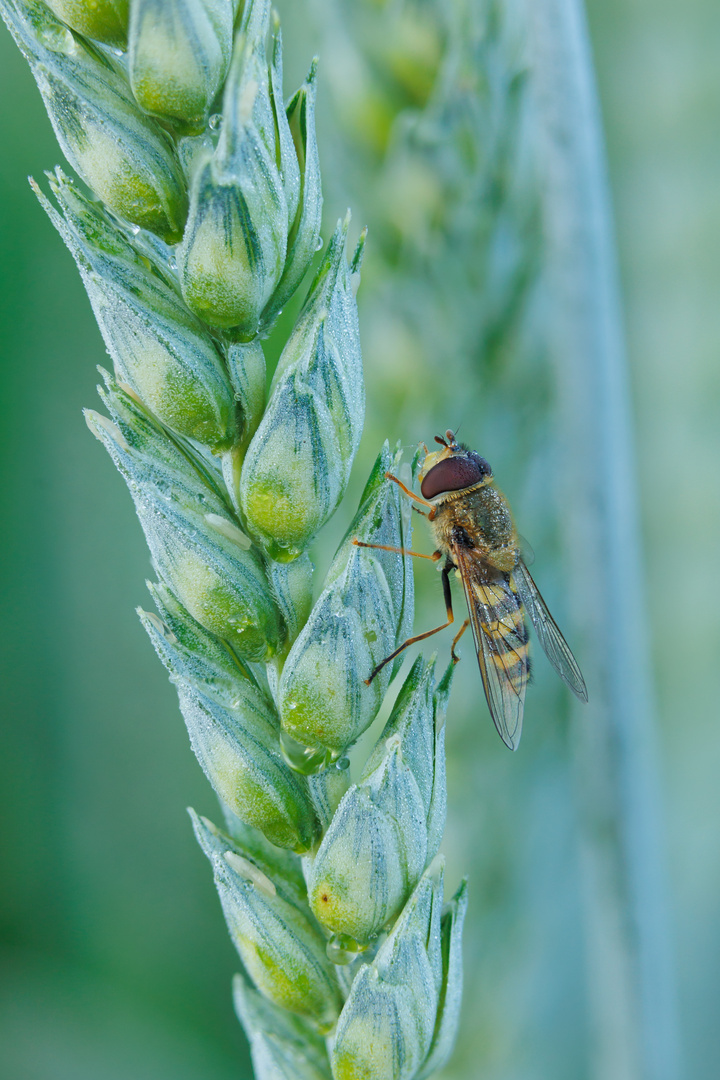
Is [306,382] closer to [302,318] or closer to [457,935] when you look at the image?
[302,318]

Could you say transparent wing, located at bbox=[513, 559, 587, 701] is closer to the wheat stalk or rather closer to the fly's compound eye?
the fly's compound eye

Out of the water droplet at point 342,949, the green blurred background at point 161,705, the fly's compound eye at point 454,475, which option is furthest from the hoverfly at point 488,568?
the water droplet at point 342,949

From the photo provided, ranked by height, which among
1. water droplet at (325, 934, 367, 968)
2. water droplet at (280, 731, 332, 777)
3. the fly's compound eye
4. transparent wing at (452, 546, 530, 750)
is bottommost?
water droplet at (325, 934, 367, 968)

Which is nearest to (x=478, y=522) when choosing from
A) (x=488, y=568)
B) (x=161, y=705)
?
(x=488, y=568)

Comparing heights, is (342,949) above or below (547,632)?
below

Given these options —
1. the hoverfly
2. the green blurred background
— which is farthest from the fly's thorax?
the green blurred background

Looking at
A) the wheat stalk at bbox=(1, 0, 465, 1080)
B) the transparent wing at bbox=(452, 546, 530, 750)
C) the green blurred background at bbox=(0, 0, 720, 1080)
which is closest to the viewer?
the wheat stalk at bbox=(1, 0, 465, 1080)

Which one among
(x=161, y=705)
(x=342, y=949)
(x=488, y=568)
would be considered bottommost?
(x=342, y=949)

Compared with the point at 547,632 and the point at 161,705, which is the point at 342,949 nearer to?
the point at 547,632
